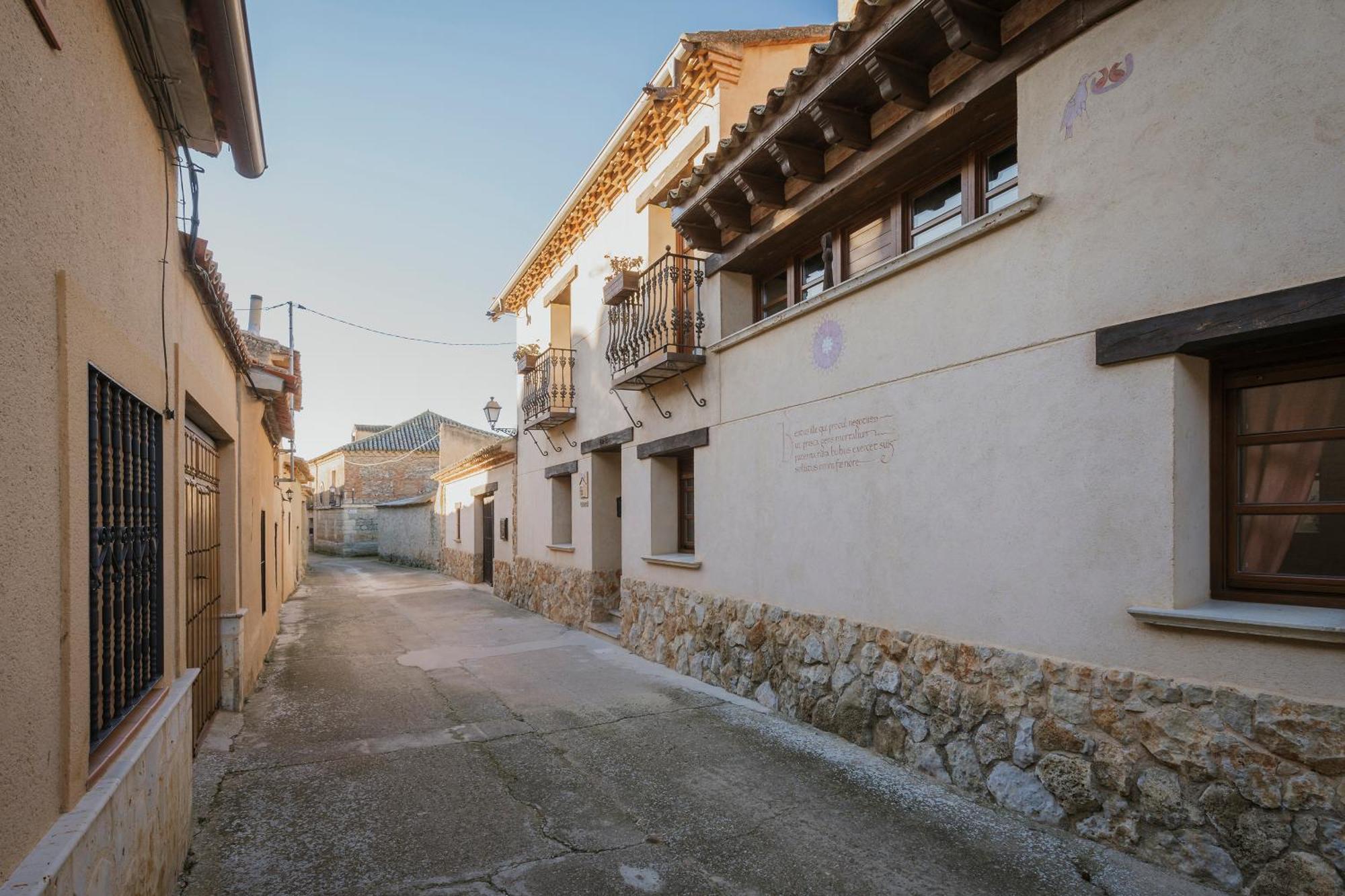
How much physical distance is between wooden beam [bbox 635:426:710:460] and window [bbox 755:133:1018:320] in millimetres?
1519

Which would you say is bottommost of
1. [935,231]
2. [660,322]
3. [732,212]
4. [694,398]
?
[694,398]

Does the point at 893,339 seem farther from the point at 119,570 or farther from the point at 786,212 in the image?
the point at 119,570

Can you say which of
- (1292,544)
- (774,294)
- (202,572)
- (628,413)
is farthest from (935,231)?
(202,572)

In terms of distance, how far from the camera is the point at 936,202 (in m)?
5.25

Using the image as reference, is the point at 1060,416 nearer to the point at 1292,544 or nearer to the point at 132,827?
the point at 1292,544

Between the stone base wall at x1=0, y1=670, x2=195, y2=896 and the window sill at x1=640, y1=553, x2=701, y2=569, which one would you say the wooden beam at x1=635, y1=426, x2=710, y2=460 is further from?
the stone base wall at x1=0, y1=670, x2=195, y2=896

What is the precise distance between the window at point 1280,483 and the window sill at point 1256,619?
0.13 m

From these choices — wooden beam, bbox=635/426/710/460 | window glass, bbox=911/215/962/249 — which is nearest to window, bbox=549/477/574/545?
wooden beam, bbox=635/426/710/460

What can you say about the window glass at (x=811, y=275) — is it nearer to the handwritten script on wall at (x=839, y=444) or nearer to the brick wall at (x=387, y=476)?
the handwritten script on wall at (x=839, y=444)

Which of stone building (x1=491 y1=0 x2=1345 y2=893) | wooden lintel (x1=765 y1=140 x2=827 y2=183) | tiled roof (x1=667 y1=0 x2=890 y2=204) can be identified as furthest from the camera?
wooden lintel (x1=765 y1=140 x2=827 y2=183)

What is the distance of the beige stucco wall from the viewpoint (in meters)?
3.12

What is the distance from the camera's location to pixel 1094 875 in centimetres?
333

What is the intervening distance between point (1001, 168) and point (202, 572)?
6.45 meters

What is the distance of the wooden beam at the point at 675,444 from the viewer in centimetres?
752
